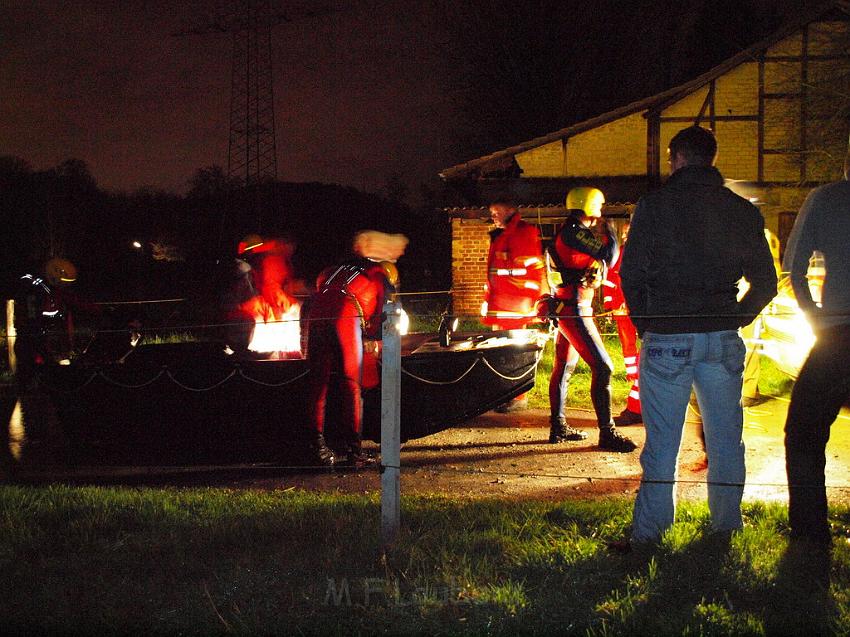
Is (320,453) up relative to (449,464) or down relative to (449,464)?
up

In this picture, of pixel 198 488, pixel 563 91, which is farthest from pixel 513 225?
pixel 563 91

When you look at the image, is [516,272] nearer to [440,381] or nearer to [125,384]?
[440,381]

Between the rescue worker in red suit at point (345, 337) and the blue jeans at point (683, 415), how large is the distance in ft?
9.41

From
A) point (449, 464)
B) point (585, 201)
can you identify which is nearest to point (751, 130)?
point (585, 201)

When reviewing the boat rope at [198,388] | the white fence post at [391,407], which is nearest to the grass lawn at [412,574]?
the white fence post at [391,407]

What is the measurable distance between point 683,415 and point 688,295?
554 mm

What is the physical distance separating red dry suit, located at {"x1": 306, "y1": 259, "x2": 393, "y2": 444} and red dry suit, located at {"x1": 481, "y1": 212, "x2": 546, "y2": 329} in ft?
6.74

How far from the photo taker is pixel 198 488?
6.01 meters

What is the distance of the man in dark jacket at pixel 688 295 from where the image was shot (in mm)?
3861

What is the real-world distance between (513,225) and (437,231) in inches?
1174

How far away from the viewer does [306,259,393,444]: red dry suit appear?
6.41 metres

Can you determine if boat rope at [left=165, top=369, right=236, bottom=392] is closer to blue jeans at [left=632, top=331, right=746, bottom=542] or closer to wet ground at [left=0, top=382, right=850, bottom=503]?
wet ground at [left=0, top=382, right=850, bottom=503]

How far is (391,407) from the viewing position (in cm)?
405

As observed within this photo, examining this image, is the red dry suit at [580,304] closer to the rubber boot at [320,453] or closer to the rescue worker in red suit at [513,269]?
the rescue worker in red suit at [513,269]
